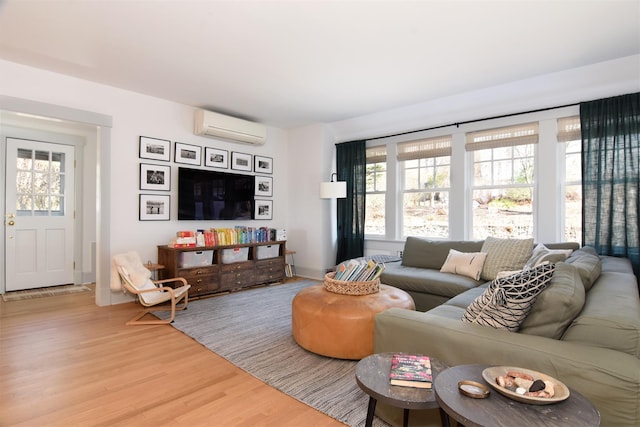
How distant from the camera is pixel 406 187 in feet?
17.6

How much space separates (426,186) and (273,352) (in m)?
3.46

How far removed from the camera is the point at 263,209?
600cm

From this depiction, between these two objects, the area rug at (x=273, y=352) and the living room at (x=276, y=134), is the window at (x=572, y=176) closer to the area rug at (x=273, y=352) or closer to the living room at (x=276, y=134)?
the living room at (x=276, y=134)

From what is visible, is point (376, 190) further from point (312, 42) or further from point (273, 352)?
point (273, 352)

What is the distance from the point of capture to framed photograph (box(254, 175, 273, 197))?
592 centimetres

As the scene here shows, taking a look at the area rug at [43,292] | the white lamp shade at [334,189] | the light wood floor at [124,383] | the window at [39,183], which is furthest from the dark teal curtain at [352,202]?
the window at [39,183]

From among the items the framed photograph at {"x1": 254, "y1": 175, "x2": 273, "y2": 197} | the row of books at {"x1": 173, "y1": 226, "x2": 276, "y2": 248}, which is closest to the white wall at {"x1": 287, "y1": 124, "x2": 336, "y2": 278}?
the framed photograph at {"x1": 254, "y1": 175, "x2": 273, "y2": 197}

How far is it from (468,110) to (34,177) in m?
6.29

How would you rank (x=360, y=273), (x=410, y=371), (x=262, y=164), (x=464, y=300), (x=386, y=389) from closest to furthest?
(x=386, y=389) < (x=410, y=371) < (x=464, y=300) < (x=360, y=273) < (x=262, y=164)

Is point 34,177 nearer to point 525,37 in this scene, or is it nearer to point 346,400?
point 346,400

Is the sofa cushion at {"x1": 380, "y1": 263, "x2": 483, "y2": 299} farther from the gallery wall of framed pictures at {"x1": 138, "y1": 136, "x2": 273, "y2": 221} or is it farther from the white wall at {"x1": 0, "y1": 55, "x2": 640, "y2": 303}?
the gallery wall of framed pictures at {"x1": 138, "y1": 136, "x2": 273, "y2": 221}

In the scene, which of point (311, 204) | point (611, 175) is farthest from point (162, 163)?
point (611, 175)

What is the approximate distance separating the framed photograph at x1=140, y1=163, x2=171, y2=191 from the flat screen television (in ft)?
0.55

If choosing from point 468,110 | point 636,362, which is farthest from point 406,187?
point 636,362
